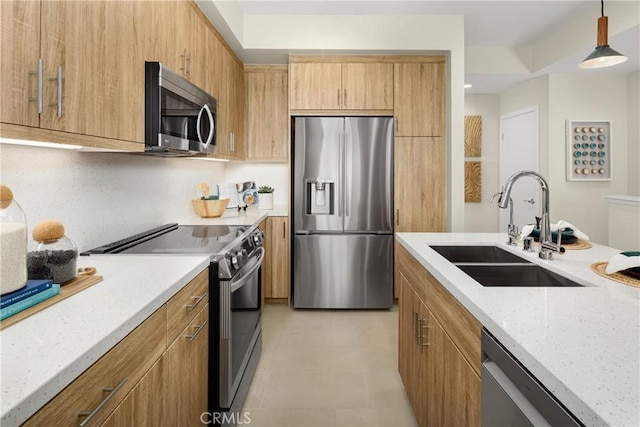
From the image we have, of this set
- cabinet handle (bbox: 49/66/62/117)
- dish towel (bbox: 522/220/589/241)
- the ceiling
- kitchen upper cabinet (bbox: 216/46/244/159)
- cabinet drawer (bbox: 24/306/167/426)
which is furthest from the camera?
the ceiling

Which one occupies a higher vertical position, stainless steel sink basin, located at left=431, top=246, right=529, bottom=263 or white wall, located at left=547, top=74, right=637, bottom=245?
white wall, located at left=547, top=74, right=637, bottom=245

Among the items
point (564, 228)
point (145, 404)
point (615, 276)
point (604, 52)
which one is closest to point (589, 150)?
point (604, 52)

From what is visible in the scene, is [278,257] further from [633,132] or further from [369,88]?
[633,132]

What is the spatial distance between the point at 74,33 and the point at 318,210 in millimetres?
2553

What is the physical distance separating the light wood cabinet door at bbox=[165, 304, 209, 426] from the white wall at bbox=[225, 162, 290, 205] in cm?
268

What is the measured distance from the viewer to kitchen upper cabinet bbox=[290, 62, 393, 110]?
11.8ft

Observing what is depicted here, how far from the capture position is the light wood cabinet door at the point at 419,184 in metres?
3.61

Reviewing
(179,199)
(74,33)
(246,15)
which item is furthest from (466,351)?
(246,15)

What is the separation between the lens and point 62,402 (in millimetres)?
712

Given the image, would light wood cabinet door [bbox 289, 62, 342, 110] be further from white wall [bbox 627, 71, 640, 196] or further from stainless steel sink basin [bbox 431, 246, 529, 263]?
white wall [bbox 627, 71, 640, 196]

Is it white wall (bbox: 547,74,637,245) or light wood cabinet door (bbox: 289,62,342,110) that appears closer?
light wood cabinet door (bbox: 289,62,342,110)

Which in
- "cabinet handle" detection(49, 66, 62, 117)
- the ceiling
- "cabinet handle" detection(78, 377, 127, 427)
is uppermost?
the ceiling

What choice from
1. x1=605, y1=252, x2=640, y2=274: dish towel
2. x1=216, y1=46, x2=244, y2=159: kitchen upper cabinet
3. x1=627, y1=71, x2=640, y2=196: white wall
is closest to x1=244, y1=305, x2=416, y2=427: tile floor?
x1=605, y1=252, x2=640, y2=274: dish towel

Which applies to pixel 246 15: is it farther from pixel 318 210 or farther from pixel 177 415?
pixel 177 415
